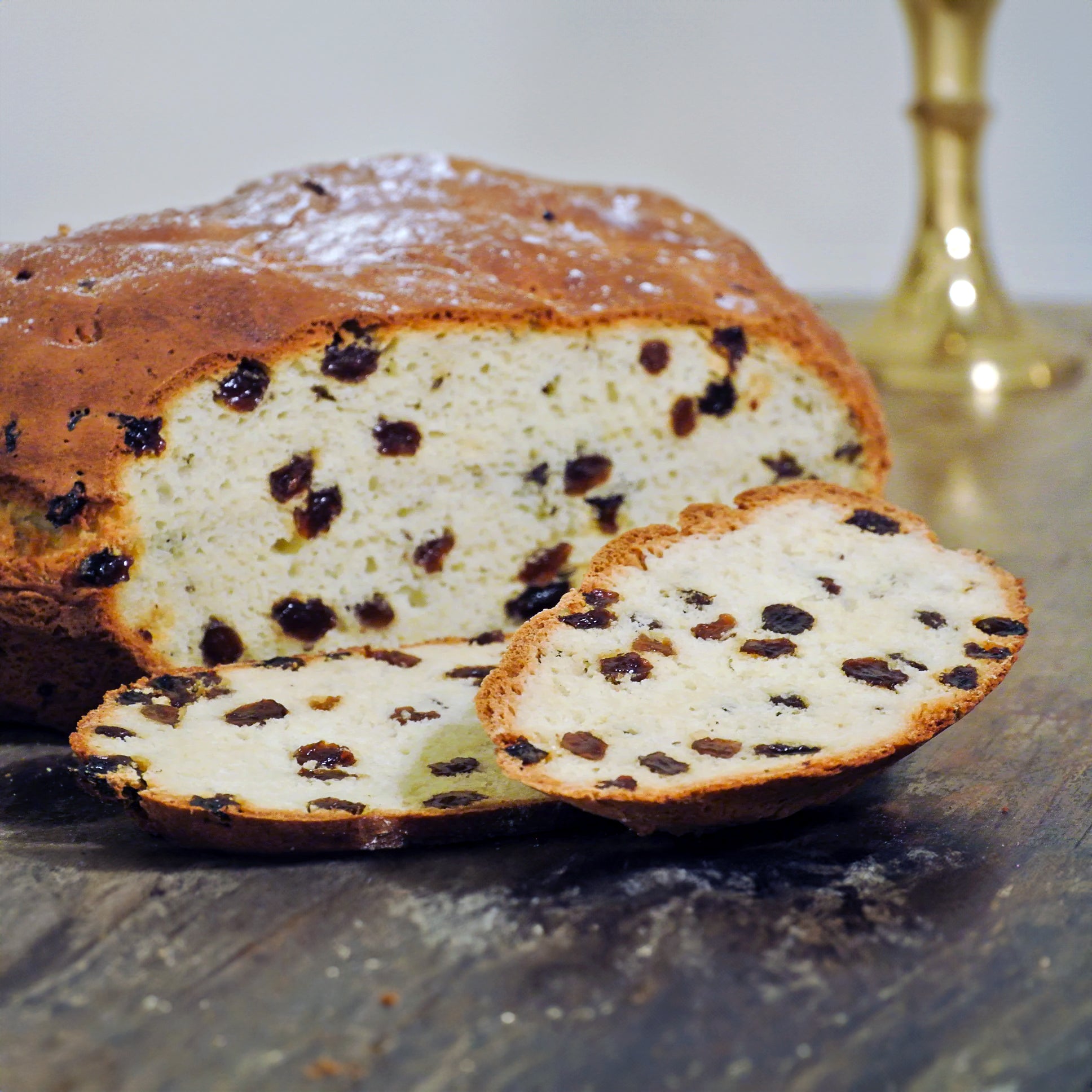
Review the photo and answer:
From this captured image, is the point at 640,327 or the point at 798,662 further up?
the point at 640,327

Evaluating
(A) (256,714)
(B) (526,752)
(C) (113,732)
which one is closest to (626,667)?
(B) (526,752)

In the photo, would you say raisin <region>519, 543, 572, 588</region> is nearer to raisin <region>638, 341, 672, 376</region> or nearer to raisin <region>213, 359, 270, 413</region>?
raisin <region>638, 341, 672, 376</region>

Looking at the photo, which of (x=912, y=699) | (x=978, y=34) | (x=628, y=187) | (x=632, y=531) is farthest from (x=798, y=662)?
(x=978, y=34)

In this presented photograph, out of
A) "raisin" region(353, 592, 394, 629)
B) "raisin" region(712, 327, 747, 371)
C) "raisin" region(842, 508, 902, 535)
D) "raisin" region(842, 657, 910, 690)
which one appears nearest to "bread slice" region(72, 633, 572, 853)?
"raisin" region(353, 592, 394, 629)

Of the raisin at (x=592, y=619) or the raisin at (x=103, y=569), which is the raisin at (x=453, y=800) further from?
the raisin at (x=103, y=569)

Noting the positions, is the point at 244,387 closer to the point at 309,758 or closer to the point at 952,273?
the point at 309,758

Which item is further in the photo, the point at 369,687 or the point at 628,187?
the point at 628,187

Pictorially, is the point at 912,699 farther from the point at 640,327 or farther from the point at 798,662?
the point at 640,327
